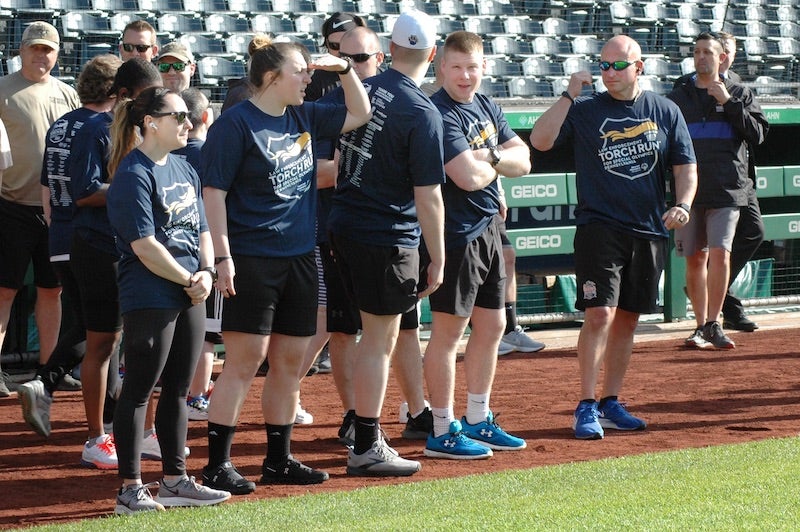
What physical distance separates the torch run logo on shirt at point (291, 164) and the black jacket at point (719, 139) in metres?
5.01

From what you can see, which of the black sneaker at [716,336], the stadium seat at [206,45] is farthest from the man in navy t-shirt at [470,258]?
the stadium seat at [206,45]

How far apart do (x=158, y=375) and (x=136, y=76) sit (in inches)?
56.5

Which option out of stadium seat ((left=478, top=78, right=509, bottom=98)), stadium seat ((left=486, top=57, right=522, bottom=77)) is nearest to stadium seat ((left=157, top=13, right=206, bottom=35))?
stadium seat ((left=478, top=78, right=509, bottom=98))

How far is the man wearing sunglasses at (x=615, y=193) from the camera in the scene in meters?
6.05

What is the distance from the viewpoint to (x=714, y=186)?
8.98 metres

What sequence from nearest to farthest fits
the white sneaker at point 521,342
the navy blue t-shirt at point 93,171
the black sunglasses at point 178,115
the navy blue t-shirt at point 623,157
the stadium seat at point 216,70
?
the black sunglasses at point 178,115
the navy blue t-shirt at point 93,171
the navy blue t-shirt at point 623,157
the white sneaker at point 521,342
the stadium seat at point 216,70

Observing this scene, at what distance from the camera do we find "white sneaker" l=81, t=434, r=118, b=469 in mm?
5340

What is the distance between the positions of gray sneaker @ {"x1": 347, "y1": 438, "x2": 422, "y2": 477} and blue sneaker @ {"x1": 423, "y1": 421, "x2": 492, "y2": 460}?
38 centimetres

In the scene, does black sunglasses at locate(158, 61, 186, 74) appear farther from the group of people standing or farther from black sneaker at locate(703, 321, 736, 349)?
black sneaker at locate(703, 321, 736, 349)

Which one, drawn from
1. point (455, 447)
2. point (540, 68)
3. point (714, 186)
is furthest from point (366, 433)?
point (540, 68)

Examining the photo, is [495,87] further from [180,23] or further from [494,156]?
[494,156]

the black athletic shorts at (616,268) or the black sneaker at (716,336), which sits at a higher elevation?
the black athletic shorts at (616,268)

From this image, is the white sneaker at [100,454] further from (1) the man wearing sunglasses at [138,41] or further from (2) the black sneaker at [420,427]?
(1) the man wearing sunglasses at [138,41]

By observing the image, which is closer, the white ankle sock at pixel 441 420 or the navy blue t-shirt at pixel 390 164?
the navy blue t-shirt at pixel 390 164
